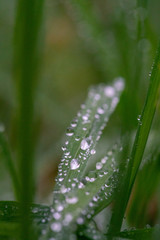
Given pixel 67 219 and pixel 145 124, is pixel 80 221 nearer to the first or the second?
pixel 67 219

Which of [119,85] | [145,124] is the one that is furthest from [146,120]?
[119,85]

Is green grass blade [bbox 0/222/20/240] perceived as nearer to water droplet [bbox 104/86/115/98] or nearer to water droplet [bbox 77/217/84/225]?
water droplet [bbox 77/217/84/225]

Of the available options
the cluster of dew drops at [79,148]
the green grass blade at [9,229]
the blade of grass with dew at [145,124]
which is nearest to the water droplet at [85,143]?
the cluster of dew drops at [79,148]

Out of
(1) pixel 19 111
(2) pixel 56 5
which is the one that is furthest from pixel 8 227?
(2) pixel 56 5

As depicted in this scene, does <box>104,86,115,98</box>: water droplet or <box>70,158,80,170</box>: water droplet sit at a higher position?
<box>104,86,115,98</box>: water droplet

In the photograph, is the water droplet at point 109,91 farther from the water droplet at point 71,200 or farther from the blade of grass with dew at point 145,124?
the water droplet at point 71,200

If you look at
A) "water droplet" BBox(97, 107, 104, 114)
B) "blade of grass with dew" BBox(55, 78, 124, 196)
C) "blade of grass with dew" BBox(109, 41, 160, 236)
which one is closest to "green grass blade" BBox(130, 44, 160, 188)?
"blade of grass with dew" BBox(109, 41, 160, 236)

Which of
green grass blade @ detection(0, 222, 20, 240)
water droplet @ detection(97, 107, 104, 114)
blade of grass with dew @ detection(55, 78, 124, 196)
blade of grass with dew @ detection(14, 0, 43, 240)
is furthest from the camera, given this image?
water droplet @ detection(97, 107, 104, 114)

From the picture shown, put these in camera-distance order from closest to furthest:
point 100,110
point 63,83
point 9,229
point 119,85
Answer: point 9,229 < point 100,110 < point 119,85 < point 63,83

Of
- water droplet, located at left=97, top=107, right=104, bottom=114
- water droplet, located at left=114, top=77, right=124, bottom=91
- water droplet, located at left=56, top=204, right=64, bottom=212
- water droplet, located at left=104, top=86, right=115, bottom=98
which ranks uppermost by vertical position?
water droplet, located at left=114, top=77, right=124, bottom=91
